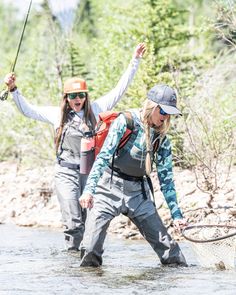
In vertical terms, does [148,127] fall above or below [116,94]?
below

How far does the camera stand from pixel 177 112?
746 cm

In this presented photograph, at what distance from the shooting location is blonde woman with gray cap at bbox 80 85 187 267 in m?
7.49

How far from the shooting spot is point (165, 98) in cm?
753

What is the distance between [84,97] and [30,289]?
2706 mm

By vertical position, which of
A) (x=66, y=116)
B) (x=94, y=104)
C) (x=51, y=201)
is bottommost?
(x=51, y=201)

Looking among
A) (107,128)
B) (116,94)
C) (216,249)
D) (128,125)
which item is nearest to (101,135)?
(107,128)

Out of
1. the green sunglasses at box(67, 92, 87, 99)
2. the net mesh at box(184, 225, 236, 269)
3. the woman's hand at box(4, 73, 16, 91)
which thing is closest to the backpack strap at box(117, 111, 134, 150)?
the net mesh at box(184, 225, 236, 269)

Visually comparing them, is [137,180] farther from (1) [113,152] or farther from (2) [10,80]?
(2) [10,80]

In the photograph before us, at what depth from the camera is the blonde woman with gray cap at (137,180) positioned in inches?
295

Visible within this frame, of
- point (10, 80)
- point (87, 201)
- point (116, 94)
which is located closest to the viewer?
point (87, 201)

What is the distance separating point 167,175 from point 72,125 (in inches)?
68.2

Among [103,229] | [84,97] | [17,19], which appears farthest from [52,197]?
[17,19]

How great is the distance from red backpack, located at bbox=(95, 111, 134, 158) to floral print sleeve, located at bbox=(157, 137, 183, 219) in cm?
41

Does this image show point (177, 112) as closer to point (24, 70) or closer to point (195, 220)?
point (195, 220)
